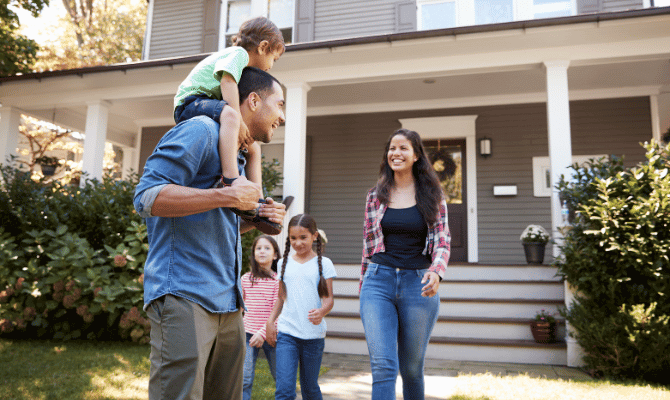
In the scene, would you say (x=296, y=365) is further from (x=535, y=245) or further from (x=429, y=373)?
(x=535, y=245)

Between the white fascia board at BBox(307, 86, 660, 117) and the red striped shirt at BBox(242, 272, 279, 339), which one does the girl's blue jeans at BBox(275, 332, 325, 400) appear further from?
the white fascia board at BBox(307, 86, 660, 117)

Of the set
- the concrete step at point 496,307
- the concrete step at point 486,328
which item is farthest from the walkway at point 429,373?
the concrete step at point 496,307

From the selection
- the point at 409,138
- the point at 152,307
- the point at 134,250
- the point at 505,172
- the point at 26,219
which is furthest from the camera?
the point at 505,172

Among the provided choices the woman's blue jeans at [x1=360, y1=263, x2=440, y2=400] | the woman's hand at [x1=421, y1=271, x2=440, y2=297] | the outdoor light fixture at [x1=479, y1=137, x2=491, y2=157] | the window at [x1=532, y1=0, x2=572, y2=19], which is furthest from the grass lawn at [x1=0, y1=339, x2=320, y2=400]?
the window at [x1=532, y1=0, x2=572, y2=19]

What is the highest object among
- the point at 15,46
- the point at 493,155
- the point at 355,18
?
the point at 355,18

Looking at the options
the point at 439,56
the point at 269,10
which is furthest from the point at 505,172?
the point at 269,10

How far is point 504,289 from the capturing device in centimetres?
609

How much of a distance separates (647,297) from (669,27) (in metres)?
3.54

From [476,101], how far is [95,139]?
6.76m

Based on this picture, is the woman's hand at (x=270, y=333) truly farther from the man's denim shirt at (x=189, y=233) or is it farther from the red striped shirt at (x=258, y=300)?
the man's denim shirt at (x=189, y=233)

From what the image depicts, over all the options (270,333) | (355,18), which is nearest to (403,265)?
(270,333)

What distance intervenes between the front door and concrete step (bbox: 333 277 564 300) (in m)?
2.35

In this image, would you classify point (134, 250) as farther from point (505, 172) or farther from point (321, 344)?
point (505, 172)

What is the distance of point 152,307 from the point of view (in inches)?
52.2
